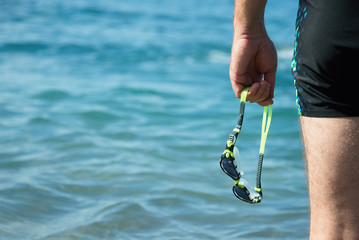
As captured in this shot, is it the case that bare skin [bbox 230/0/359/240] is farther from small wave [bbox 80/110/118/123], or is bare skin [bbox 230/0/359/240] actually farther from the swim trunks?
small wave [bbox 80/110/118/123]

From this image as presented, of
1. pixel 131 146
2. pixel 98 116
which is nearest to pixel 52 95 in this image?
pixel 98 116

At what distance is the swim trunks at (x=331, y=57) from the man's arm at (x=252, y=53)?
26 centimetres

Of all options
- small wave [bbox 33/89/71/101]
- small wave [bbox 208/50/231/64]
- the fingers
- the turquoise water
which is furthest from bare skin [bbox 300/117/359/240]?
small wave [bbox 208/50/231/64]

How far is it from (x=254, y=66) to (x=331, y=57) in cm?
49

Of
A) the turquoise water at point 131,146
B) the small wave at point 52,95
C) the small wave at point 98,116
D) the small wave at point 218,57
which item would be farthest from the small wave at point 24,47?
the small wave at point 98,116

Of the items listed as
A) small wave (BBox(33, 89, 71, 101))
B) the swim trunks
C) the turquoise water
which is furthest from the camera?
small wave (BBox(33, 89, 71, 101))

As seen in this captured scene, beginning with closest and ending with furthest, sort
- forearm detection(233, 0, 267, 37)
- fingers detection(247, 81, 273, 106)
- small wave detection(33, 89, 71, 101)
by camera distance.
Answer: forearm detection(233, 0, 267, 37)
fingers detection(247, 81, 273, 106)
small wave detection(33, 89, 71, 101)

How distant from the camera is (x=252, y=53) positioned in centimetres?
209

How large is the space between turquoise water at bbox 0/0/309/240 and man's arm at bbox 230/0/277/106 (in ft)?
5.18

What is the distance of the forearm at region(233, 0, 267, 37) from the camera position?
78.7 inches

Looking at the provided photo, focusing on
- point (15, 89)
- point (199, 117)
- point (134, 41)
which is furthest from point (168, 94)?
point (134, 41)

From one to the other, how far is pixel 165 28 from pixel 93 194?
1225 cm

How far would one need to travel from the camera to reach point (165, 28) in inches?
629

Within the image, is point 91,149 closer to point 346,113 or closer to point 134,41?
point 346,113
